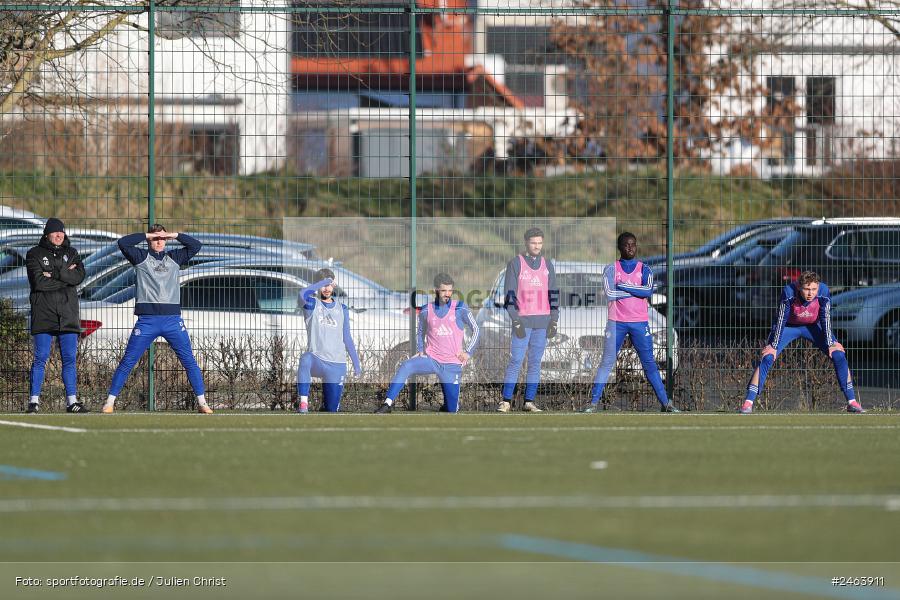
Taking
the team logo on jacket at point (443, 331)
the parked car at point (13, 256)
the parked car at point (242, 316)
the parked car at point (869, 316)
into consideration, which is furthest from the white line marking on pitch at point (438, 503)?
the parked car at point (13, 256)

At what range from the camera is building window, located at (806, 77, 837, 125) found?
16.2m

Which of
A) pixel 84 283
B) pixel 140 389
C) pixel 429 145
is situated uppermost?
pixel 429 145

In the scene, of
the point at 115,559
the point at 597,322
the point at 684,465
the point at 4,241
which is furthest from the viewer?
the point at 4,241

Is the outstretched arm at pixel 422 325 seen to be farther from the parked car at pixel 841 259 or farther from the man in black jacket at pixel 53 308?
the parked car at pixel 841 259

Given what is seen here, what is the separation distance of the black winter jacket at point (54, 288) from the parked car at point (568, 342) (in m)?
4.07

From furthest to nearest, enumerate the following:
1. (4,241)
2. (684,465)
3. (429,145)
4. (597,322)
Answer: (429,145) < (4,241) < (597,322) < (684,465)

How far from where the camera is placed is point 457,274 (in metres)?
16.1

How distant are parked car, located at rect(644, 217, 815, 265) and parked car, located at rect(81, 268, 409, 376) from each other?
11.0 feet

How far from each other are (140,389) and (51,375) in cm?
95

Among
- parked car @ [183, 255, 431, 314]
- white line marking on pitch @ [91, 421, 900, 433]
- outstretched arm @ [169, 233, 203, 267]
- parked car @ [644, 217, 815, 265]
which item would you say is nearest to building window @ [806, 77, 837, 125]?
parked car @ [644, 217, 815, 265]

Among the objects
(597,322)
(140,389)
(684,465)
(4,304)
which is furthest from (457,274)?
(684,465)

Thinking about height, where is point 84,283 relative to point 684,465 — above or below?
above

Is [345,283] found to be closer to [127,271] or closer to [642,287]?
[127,271]

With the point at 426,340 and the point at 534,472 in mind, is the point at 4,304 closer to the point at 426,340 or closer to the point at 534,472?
the point at 426,340
